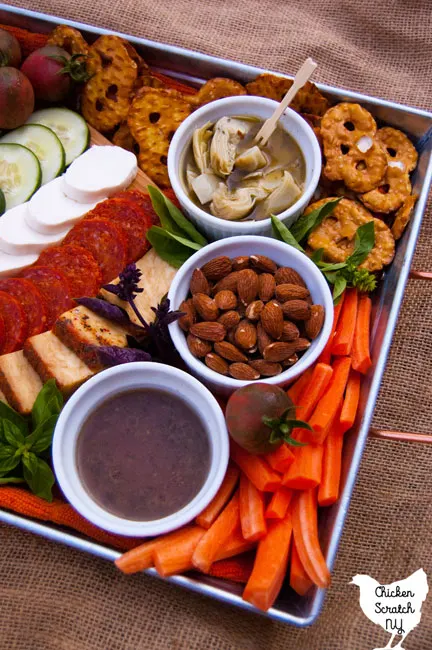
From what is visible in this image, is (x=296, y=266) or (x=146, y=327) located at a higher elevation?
(x=296, y=266)

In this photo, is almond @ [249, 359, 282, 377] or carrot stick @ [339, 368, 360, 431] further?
carrot stick @ [339, 368, 360, 431]

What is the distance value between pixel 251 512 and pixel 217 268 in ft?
2.66

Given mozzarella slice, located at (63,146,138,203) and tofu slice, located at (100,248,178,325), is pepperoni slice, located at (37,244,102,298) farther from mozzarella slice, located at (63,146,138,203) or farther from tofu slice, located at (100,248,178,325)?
mozzarella slice, located at (63,146,138,203)

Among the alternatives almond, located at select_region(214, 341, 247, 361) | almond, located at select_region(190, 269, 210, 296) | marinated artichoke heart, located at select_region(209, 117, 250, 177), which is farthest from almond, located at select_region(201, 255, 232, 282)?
marinated artichoke heart, located at select_region(209, 117, 250, 177)

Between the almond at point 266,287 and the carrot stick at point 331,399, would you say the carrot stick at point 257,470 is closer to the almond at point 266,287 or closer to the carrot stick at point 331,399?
the carrot stick at point 331,399

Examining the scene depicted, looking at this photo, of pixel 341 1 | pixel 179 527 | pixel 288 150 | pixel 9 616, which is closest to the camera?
pixel 179 527

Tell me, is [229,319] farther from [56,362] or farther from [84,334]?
[56,362]

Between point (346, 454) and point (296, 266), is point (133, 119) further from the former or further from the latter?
point (346, 454)

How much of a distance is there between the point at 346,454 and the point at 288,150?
44.8 inches

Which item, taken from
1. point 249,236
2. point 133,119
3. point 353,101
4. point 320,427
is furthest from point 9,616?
point 353,101

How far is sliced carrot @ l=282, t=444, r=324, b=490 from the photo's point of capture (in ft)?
6.94

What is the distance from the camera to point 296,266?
2314 millimetres

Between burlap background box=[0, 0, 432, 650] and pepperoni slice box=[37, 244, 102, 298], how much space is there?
92 cm

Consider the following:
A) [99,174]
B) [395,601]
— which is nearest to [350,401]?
[395,601]
